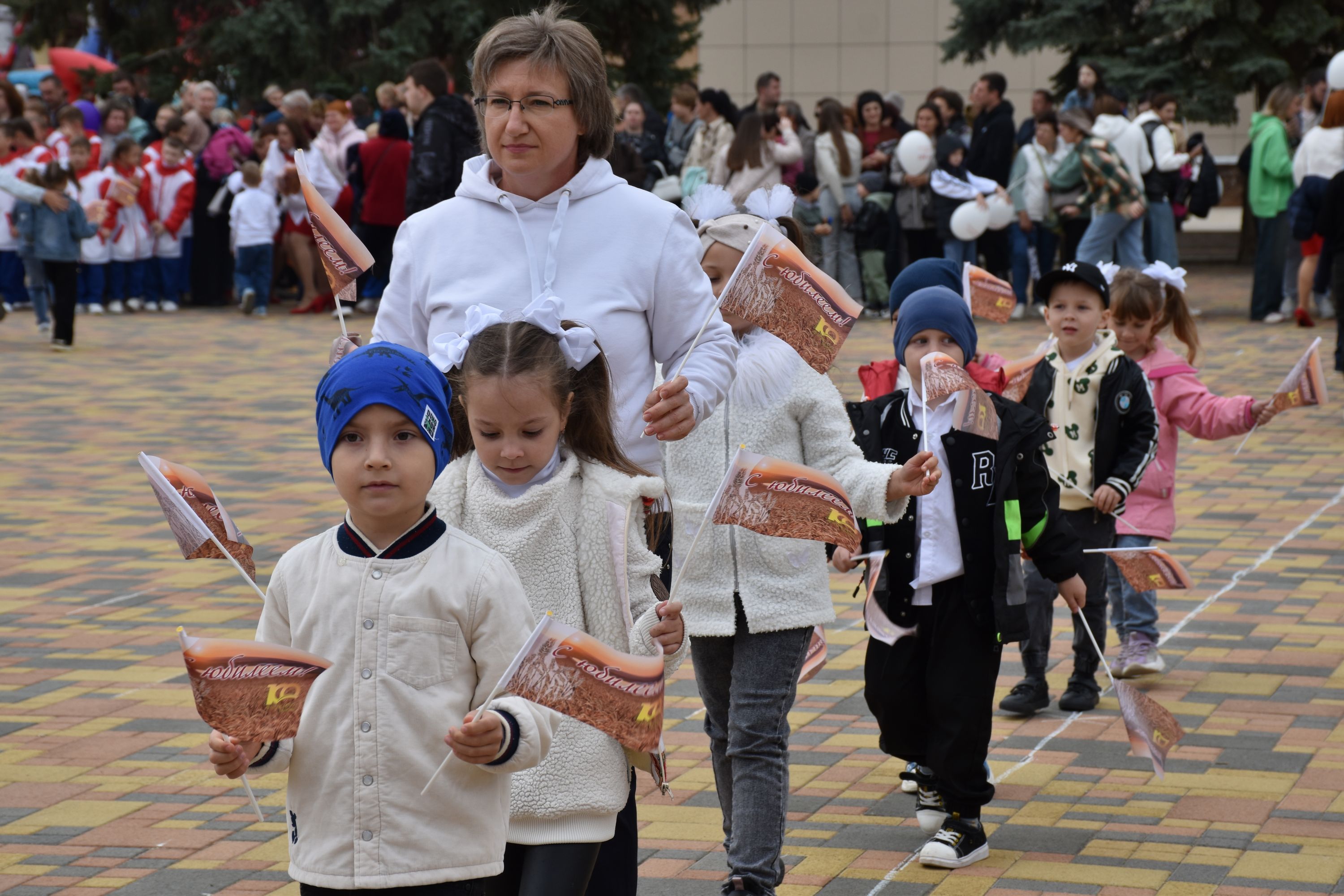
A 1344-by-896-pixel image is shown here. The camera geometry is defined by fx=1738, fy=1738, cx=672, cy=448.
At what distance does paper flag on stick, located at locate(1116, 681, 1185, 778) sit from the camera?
4.46 m

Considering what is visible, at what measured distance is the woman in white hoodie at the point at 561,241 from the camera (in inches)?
128

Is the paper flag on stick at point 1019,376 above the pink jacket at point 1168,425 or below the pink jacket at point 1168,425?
above

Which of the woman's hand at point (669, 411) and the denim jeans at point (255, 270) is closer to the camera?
the woman's hand at point (669, 411)

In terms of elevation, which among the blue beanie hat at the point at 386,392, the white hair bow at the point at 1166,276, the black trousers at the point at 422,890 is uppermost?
the blue beanie hat at the point at 386,392

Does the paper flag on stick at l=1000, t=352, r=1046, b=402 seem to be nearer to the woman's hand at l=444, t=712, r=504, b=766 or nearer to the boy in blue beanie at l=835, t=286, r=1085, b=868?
the boy in blue beanie at l=835, t=286, r=1085, b=868

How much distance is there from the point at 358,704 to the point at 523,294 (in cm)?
93

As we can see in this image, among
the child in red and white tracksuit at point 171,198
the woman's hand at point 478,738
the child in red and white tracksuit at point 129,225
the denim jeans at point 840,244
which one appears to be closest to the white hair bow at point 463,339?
the woman's hand at point 478,738

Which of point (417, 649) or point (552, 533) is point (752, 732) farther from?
point (417, 649)

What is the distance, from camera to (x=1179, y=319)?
638 centimetres

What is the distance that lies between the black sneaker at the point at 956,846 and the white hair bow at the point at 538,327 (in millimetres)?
1854

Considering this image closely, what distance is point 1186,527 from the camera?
8.26 metres

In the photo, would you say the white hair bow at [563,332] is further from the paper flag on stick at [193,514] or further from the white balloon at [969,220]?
the white balloon at [969,220]

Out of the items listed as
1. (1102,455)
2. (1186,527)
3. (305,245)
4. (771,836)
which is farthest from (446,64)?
(771,836)

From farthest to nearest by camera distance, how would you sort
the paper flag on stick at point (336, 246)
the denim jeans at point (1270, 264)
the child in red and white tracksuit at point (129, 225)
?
the child in red and white tracksuit at point (129, 225), the denim jeans at point (1270, 264), the paper flag on stick at point (336, 246)
